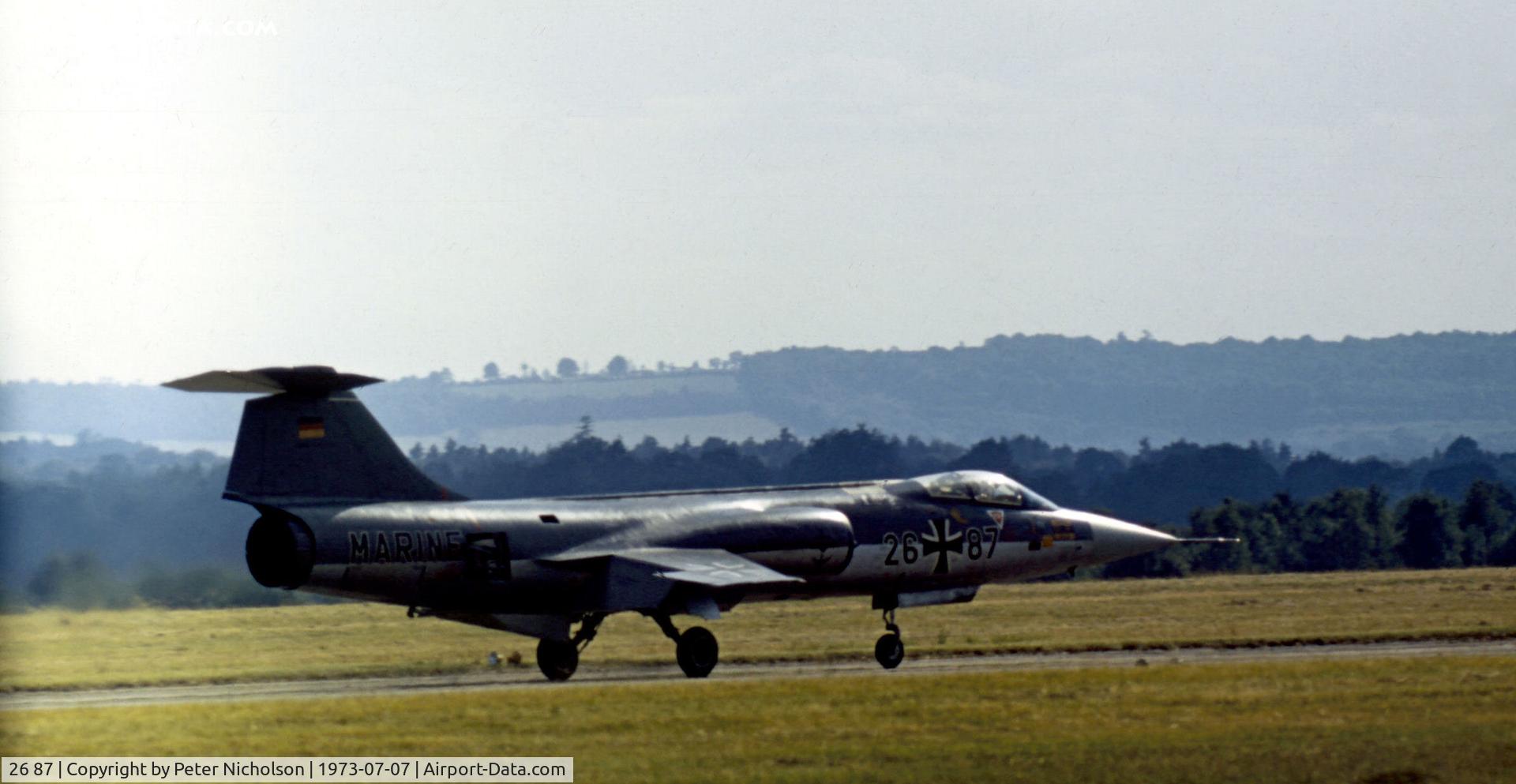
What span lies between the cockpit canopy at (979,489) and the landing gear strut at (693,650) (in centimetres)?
540

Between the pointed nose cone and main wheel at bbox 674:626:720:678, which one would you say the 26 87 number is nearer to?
the pointed nose cone

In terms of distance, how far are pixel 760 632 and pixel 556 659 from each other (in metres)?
8.70

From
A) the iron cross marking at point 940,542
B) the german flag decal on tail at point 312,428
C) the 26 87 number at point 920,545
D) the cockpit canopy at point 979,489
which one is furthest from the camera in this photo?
the cockpit canopy at point 979,489

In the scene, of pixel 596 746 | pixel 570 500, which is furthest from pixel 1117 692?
pixel 570 500

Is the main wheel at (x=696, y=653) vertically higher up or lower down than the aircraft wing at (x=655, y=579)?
lower down

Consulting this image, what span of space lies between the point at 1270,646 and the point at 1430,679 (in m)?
8.26

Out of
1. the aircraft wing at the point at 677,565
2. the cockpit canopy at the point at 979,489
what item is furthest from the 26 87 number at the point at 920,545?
the aircraft wing at the point at 677,565

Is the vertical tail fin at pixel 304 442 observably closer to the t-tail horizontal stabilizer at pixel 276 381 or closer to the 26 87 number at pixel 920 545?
the t-tail horizontal stabilizer at pixel 276 381

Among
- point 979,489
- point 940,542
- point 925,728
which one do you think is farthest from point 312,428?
point 979,489

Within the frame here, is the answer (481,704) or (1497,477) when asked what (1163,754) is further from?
(1497,477)

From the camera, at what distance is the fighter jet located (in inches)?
1030

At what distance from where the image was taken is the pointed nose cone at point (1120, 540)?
114 feet
